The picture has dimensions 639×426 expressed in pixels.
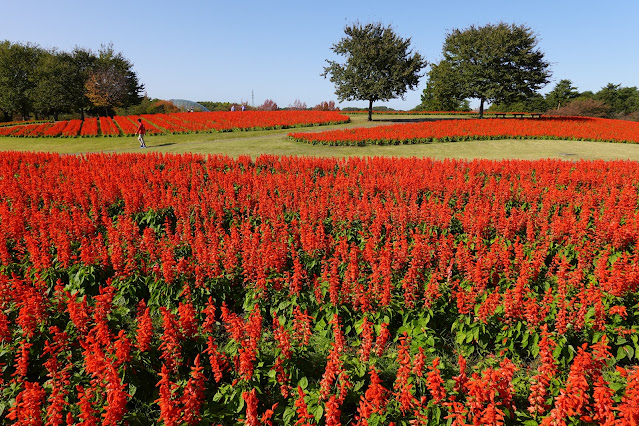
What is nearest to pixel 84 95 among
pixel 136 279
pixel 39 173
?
pixel 39 173

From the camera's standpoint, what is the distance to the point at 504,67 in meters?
43.7

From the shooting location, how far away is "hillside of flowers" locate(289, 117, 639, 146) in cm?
2567

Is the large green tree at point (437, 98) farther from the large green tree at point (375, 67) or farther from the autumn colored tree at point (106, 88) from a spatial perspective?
the autumn colored tree at point (106, 88)

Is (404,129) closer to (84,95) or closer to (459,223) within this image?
(459,223)

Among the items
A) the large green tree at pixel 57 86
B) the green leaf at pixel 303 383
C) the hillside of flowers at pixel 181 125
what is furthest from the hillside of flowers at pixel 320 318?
the large green tree at pixel 57 86

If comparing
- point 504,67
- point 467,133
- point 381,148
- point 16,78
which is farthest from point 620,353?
point 16,78

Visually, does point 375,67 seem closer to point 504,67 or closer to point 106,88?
point 504,67

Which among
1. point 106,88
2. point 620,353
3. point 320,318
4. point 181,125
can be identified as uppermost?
point 106,88

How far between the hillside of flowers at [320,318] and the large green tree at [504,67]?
128ft

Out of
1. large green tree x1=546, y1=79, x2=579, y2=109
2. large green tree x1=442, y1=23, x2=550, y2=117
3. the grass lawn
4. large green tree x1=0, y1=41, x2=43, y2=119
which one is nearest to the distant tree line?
large green tree x1=0, y1=41, x2=43, y2=119

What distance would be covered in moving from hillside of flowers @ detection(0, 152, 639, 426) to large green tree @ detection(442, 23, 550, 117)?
3895cm

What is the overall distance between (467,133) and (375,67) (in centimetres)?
1771

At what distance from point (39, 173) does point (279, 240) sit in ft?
37.5

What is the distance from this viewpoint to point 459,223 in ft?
27.7
